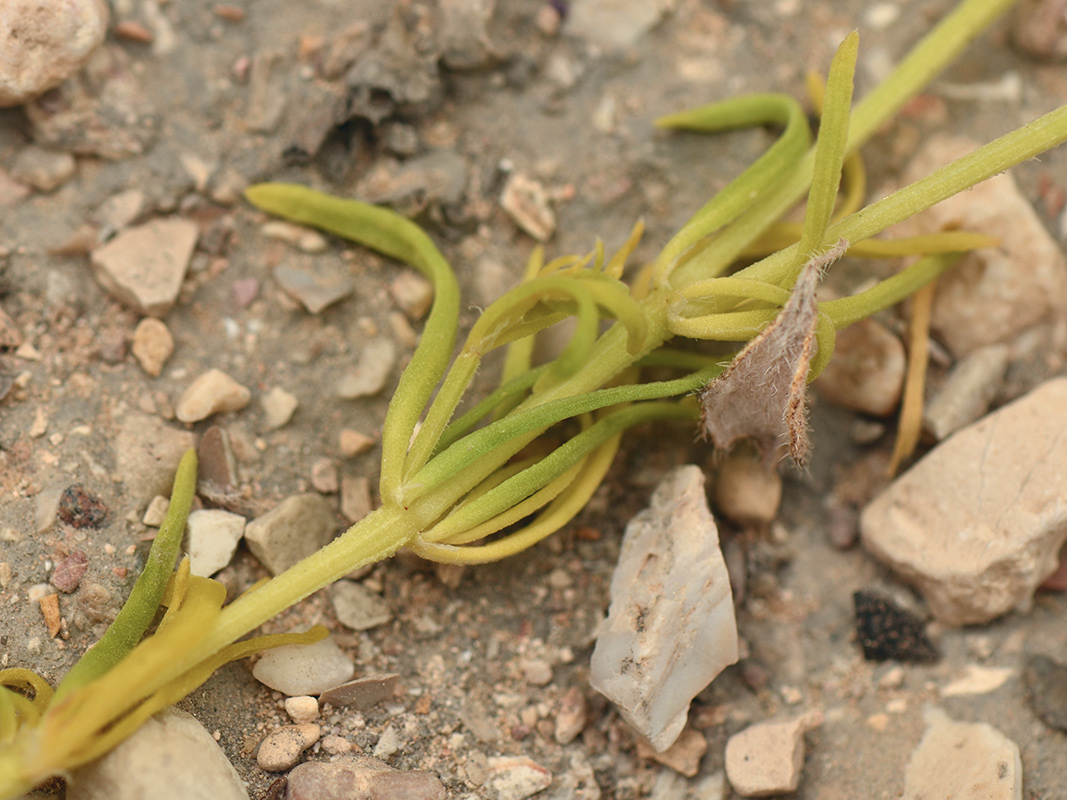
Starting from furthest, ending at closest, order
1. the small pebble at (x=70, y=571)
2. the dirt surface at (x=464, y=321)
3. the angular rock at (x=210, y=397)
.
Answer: the angular rock at (x=210, y=397), the dirt surface at (x=464, y=321), the small pebble at (x=70, y=571)

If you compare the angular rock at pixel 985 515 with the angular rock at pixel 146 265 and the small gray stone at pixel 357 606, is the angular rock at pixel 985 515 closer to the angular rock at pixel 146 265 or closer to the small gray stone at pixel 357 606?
the small gray stone at pixel 357 606

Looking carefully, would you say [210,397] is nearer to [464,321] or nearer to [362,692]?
[464,321]

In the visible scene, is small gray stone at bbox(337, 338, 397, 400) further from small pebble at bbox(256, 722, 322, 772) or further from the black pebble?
the black pebble

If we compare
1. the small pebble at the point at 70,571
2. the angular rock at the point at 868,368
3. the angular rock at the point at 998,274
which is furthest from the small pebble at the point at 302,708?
the angular rock at the point at 998,274

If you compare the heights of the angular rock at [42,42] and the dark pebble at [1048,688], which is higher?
the angular rock at [42,42]

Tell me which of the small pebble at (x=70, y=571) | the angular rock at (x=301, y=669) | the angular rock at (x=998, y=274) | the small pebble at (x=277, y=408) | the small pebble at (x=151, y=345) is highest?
the angular rock at (x=998, y=274)

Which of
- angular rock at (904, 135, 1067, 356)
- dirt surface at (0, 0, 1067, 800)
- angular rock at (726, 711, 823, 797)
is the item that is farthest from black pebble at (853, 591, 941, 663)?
angular rock at (904, 135, 1067, 356)

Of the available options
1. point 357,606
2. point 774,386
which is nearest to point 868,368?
point 774,386
